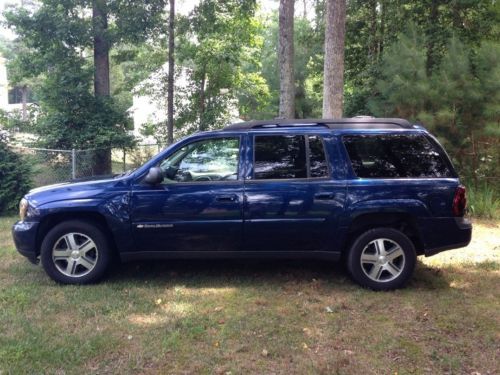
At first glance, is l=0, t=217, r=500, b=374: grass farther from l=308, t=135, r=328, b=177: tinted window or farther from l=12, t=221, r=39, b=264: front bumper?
l=308, t=135, r=328, b=177: tinted window

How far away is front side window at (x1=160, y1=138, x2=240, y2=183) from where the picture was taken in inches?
208

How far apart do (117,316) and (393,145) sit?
130 inches

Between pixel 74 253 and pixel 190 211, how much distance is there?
1.35 meters

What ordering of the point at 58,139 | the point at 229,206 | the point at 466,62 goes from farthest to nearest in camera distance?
the point at 58,139
the point at 466,62
the point at 229,206

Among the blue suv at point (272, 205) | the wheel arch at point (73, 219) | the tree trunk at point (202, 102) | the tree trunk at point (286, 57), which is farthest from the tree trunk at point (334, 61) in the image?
the tree trunk at point (202, 102)

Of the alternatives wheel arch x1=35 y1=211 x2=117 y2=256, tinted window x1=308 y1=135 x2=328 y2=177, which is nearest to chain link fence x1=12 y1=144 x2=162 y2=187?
wheel arch x1=35 y1=211 x2=117 y2=256

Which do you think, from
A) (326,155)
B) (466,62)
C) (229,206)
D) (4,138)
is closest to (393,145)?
(326,155)

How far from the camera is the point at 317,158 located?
529cm

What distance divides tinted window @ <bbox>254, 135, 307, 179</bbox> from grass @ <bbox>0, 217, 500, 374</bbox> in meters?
1.24

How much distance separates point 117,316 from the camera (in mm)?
4531

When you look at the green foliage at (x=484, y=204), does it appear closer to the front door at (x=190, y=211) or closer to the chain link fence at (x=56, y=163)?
the front door at (x=190, y=211)

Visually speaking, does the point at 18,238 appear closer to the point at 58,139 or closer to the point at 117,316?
the point at 117,316

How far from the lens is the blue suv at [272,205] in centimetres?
517

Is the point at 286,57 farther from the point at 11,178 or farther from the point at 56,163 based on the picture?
the point at 11,178
